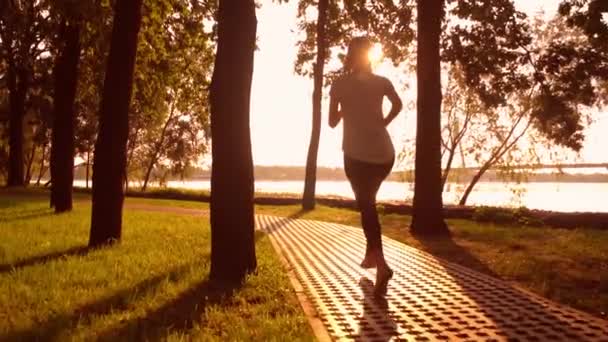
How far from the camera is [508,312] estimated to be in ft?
14.4

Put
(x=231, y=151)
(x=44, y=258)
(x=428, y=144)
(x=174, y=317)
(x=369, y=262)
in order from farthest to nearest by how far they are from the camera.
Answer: (x=428, y=144) < (x=44, y=258) < (x=231, y=151) < (x=369, y=262) < (x=174, y=317)

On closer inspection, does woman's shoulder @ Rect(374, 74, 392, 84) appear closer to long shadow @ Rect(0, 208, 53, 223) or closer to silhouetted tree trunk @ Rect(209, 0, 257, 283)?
silhouetted tree trunk @ Rect(209, 0, 257, 283)

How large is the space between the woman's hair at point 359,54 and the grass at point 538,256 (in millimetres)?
2834

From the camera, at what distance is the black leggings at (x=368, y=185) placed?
511 cm

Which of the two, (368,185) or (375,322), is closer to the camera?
(375,322)

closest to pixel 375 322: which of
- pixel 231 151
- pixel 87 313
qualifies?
pixel 87 313

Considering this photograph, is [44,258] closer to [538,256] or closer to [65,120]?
[538,256]

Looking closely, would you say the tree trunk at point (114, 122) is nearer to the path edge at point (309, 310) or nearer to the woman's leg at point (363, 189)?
the path edge at point (309, 310)

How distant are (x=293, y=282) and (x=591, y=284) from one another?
3.24 metres

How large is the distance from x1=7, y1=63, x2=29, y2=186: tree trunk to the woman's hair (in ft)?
94.1

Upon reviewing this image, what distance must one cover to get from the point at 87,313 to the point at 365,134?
287cm

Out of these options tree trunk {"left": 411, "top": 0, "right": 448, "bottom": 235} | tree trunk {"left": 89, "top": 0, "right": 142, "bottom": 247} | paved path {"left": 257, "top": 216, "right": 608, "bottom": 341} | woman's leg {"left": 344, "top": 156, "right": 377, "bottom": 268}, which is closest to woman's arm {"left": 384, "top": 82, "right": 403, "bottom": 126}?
woman's leg {"left": 344, "top": 156, "right": 377, "bottom": 268}

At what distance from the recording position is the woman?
5.10 meters

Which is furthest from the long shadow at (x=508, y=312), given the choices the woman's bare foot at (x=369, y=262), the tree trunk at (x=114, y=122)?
the tree trunk at (x=114, y=122)
